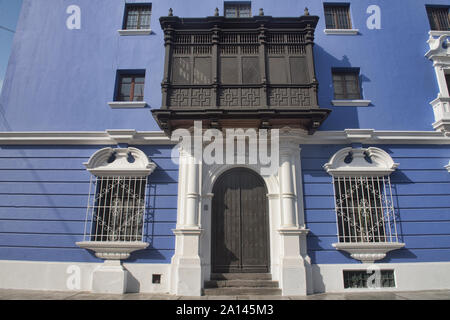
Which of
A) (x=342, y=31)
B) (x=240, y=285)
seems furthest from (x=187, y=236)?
(x=342, y=31)

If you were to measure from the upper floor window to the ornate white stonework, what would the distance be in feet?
21.4

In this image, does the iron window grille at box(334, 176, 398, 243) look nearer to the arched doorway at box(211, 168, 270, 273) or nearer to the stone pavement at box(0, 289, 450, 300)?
the stone pavement at box(0, 289, 450, 300)

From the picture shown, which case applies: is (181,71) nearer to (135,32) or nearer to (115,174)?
(135,32)

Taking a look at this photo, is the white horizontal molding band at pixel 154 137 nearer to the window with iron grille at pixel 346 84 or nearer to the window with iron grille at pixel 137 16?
the window with iron grille at pixel 346 84

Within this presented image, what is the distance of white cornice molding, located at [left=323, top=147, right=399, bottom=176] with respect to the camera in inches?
342

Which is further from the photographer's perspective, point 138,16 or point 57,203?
point 138,16

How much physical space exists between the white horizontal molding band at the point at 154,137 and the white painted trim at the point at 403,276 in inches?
149

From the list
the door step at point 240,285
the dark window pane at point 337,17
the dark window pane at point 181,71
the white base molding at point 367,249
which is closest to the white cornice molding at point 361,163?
the white base molding at point 367,249

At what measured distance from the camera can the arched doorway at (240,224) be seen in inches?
328

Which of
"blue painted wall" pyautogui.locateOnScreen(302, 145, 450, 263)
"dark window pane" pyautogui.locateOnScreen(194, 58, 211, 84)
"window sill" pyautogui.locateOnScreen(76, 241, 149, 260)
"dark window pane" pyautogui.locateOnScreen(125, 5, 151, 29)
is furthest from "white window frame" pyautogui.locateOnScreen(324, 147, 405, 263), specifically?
"dark window pane" pyautogui.locateOnScreen(125, 5, 151, 29)

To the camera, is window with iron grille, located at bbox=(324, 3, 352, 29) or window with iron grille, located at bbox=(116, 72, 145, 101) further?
window with iron grille, located at bbox=(324, 3, 352, 29)

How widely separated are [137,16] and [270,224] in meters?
9.06

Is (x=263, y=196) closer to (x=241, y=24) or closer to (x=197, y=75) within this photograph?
(x=197, y=75)

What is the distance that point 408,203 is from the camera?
8648mm
